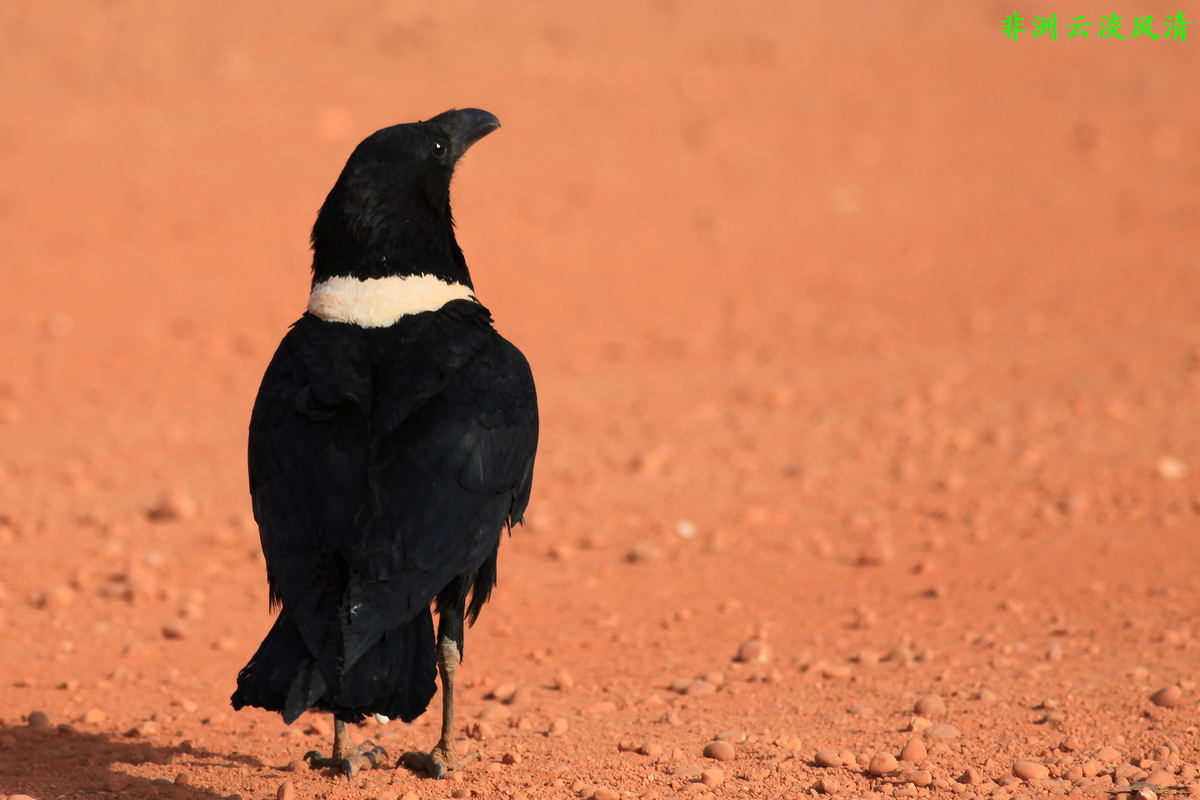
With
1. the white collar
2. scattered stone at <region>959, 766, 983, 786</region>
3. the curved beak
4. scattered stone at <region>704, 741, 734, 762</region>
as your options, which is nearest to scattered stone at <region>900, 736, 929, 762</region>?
scattered stone at <region>959, 766, 983, 786</region>

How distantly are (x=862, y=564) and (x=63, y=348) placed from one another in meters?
7.31

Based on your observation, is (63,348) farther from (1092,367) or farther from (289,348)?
(1092,367)

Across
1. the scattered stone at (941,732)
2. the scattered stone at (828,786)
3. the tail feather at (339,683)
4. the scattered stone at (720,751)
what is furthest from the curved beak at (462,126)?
the scattered stone at (941,732)

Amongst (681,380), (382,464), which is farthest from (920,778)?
(681,380)

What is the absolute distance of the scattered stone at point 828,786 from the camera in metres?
3.91

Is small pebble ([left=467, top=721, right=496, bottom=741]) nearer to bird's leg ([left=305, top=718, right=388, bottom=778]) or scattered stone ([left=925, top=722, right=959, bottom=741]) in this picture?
bird's leg ([left=305, top=718, right=388, bottom=778])

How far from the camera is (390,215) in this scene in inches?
178

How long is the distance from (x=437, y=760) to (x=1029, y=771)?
1.90 meters

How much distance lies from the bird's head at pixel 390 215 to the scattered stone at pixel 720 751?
186cm

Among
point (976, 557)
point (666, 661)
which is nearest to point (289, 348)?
point (666, 661)

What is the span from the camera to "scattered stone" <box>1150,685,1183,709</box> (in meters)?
4.61

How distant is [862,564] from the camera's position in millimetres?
6969

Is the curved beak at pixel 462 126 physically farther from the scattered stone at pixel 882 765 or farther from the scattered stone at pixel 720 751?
the scattered stone at pixel 882 765

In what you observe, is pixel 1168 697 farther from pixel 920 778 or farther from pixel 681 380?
pixel 681 380
